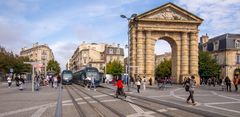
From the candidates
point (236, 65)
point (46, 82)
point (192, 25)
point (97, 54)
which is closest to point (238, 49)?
point (236, 65)

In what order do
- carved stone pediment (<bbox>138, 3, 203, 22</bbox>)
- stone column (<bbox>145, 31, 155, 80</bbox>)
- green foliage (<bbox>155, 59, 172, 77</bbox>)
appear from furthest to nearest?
green foliage (<bbox>155, 59, 172, 77</bbox>) < carved stone pediment (<bbox>138, 3, 203, 22</bbox>) < stone column (<bbox>145, 31, 155, 80</bbox>)

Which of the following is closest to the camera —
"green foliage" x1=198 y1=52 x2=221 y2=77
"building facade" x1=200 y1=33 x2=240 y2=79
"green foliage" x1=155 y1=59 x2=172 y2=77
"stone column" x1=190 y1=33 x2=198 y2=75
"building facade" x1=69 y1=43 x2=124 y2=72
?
"stone column" x1=190 y1=33 x2=198 y2=75

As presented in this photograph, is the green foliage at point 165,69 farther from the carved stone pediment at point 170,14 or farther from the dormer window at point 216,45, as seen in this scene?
the carved stone pediment at point 170,14

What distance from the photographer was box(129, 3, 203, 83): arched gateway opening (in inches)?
2741

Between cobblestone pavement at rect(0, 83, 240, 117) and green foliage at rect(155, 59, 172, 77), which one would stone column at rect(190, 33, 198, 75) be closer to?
cobblestone pavement at rect(0, 83, 240, 117)

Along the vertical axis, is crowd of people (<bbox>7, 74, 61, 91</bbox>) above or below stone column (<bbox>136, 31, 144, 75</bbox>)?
below

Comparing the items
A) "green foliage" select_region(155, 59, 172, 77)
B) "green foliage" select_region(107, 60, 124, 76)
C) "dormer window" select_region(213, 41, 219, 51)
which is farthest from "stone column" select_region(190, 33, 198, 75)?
"green foliage" select_region(107, 60, 124, 76)

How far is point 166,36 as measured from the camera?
7150 centimetres

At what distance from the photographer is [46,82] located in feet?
215

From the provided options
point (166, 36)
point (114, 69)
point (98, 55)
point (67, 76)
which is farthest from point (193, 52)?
point (98, 55)

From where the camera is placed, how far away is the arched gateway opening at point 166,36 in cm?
6962

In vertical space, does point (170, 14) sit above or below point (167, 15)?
above

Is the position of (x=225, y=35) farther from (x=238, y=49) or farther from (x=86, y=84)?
(x=86, y=84)

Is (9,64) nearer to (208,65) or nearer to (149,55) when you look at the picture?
(149,55)
